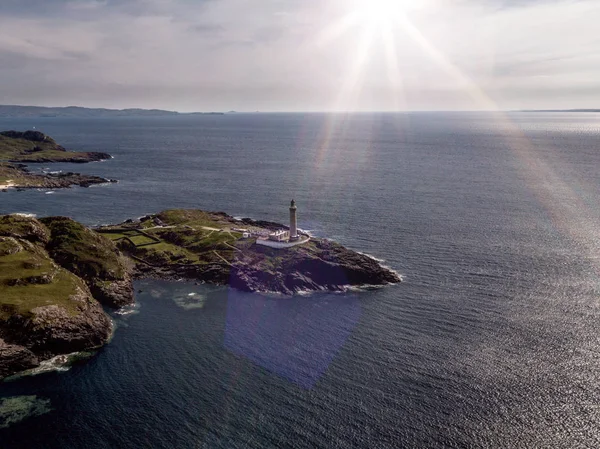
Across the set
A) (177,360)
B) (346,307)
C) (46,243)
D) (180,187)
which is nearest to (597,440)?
(346,307)

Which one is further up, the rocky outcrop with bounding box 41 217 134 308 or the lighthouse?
the lighthouse

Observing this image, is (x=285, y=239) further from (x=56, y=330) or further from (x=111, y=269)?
(x=56, y=330)

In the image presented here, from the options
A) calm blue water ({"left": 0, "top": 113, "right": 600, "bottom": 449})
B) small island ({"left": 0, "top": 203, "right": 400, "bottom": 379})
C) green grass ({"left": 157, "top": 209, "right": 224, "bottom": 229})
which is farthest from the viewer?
green grass ({"left": 157, "top": 209, "right": 224, "bottom": 229})

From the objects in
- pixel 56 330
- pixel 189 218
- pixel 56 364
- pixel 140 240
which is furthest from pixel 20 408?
pixel 189 218

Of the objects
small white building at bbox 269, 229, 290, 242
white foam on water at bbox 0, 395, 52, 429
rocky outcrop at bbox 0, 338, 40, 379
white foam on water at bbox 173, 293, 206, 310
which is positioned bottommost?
white foam on water at bbox 0, 395, 52, 429

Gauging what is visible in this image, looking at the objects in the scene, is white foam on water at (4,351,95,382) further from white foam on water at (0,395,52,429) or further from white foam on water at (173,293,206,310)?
white foam on water at (173,293,206,310)

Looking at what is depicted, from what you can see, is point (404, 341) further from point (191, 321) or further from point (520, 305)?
point (191, 321)

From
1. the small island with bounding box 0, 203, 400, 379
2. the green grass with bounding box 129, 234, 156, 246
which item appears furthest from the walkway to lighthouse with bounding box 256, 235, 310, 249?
the green grass with bounding box 129, 234, 156, 246

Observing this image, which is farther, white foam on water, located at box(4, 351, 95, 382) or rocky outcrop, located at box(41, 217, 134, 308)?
rocky outcrop, located at box(41, 217, 134, 308)

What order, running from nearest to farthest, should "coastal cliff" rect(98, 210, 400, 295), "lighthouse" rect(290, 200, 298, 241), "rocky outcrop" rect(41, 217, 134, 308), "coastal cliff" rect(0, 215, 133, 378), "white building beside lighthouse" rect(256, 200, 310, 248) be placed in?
"coastal cliff" rect(0, 215, 133, 378), "rocky outcrop" rect(41, 217, 134, 308), "coastal cliff" rect(98, 210, 400, 295), "white building beside lighthouse" rect(256, 200, 310, 248), "lighthouse" rect(290, 200, 298, 241)
